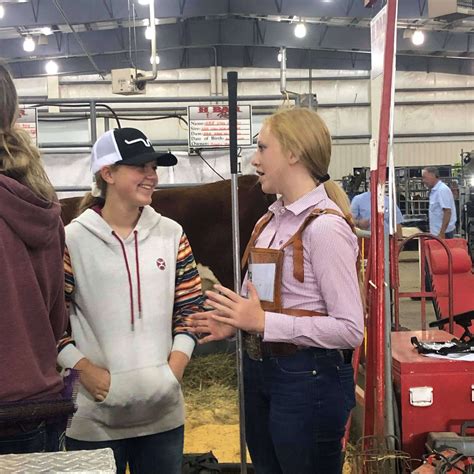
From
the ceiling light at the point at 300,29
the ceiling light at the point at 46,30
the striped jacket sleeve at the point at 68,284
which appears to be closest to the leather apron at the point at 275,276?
the striped jacket sleeve at the point at 68,284

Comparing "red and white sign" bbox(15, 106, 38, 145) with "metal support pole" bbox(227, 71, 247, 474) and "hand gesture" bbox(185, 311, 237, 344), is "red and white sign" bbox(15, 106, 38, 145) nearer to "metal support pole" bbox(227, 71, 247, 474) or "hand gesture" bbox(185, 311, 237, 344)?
"metal support pole" bbox(227, 71, 247, 474)

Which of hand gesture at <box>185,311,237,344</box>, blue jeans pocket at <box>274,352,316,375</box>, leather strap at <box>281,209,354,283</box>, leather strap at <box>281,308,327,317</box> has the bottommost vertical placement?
blue jeans pocket at <box>274,352,316,375</box>

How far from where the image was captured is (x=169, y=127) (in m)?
17.6

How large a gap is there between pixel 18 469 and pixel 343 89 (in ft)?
61.2

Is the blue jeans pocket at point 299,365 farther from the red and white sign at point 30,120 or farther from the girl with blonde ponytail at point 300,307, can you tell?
the red and white sign at point 30,120

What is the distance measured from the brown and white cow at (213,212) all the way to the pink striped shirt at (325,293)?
3.12 meters

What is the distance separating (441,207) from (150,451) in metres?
7.84

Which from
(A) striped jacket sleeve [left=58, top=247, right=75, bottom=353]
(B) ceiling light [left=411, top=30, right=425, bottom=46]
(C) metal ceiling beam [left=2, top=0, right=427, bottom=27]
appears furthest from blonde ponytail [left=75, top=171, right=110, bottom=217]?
(B) ceiling light [left=411, top=30, right=425, bottom=46]

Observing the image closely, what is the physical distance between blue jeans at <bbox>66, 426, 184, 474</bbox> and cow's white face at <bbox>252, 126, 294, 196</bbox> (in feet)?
2.56

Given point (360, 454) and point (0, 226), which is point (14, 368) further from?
point (360, 454)

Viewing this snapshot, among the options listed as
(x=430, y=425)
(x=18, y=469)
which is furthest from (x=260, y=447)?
(x=18, y=469)

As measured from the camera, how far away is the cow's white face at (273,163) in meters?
1.76

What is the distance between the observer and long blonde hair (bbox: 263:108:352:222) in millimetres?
1738

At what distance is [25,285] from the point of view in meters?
1.32
